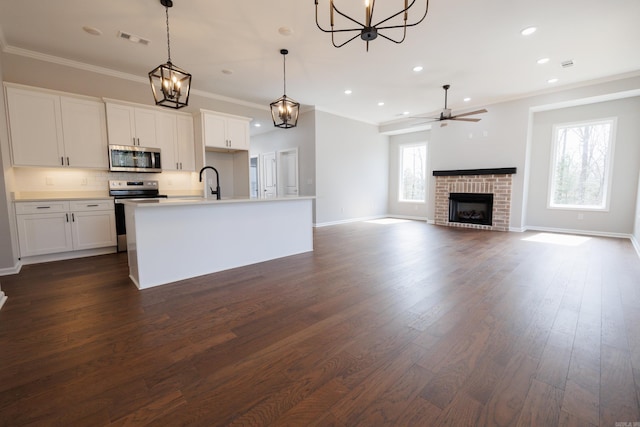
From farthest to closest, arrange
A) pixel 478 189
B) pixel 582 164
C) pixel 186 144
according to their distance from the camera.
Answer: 1. pixel 478 189
2. pixel 582 164
3. pixel 186 144

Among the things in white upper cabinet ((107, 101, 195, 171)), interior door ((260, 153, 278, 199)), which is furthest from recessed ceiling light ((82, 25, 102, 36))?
interior door ((260, 153, 278, 199))

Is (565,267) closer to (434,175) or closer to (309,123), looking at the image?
(434,175)

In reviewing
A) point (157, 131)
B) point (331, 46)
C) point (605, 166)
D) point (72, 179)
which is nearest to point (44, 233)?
point (72, 179)

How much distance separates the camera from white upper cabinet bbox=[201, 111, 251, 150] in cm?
531

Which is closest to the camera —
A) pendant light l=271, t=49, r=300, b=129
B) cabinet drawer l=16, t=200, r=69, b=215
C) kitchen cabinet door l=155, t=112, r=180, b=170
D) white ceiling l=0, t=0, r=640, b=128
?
white ceiling l=0, t=0, r=640, b=128

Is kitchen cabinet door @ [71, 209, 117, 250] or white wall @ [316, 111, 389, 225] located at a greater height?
white wall @ [316, 111, 389, 225]

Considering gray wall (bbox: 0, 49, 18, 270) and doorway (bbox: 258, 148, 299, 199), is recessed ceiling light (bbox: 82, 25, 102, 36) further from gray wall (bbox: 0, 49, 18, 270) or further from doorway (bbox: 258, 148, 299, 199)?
doorway (bbox: 258, 148, 299, 199)

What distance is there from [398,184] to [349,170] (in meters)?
2.13

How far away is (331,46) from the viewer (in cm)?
391

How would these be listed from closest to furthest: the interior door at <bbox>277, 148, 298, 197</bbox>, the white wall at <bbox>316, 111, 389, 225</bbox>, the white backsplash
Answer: the white backsplash → the white wall at <bbox>316, 111, 389, 225</bbox> → the interior door at <bbox>277, 148, 298, 197</bbox>

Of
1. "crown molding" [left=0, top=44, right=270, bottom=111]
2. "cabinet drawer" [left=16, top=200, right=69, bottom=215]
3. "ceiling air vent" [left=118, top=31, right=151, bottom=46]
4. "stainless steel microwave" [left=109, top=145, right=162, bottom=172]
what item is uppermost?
"ceiling air vent" [left=118, top=31, right=151, bottom=46]

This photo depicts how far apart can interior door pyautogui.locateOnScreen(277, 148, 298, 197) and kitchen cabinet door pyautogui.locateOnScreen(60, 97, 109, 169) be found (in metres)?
4.18

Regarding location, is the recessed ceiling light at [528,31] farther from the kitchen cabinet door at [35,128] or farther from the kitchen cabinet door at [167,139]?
the kitchen cabinet door at [35,128]

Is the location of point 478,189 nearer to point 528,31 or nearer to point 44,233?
point 528,31
